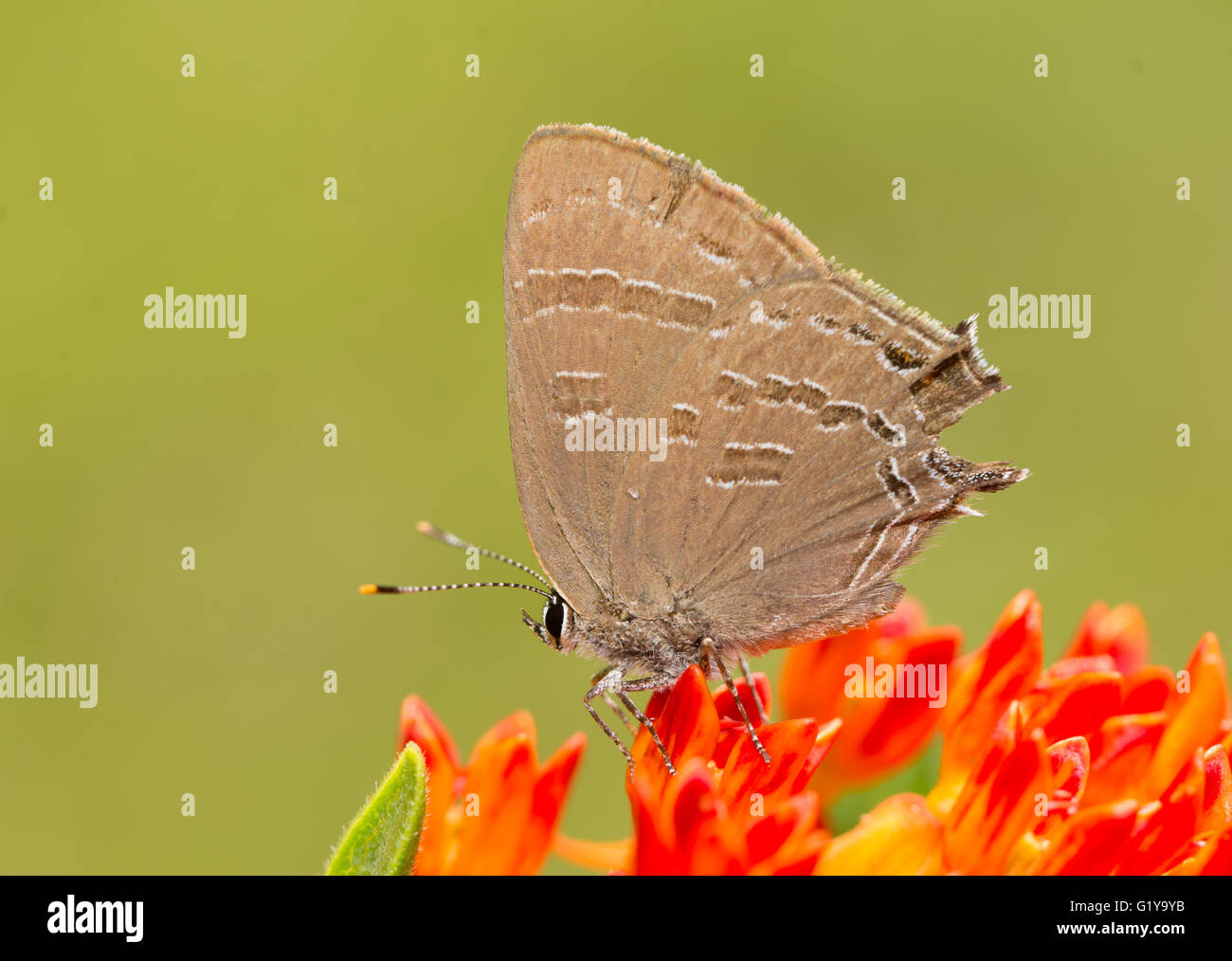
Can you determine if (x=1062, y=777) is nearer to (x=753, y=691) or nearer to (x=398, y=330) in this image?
(x=753, y=691)

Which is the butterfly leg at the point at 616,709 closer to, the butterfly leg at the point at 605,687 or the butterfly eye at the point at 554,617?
the butterfly leg at the point at 605,687

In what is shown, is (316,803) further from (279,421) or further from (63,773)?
(279,421)

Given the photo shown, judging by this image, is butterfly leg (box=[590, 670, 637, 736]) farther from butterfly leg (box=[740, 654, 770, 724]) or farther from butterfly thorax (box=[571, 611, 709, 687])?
butterfly leg (box=[740, 654, 770, 724])

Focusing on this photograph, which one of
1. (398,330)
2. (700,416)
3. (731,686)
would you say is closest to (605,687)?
(731,686)

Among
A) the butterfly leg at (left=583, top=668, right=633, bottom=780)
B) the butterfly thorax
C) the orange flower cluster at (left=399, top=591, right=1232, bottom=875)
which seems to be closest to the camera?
the orange flower cluster at (left=399, top=591, right=1232, bottom=875)

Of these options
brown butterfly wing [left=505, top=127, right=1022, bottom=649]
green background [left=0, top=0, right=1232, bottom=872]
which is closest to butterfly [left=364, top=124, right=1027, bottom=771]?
brown butterfly wing [left=505, top=127, right=1022, bottom=649]
